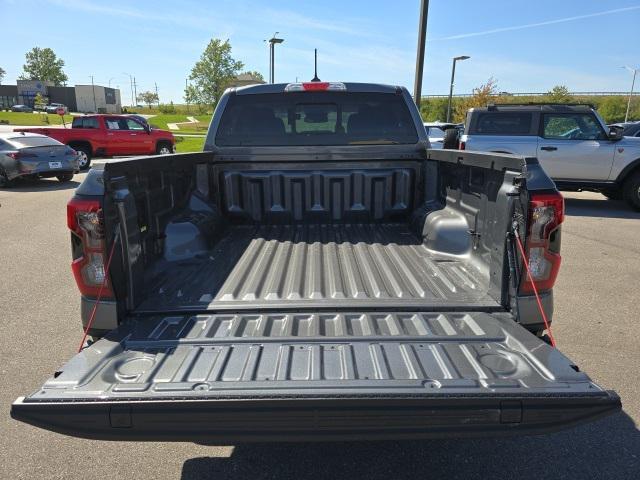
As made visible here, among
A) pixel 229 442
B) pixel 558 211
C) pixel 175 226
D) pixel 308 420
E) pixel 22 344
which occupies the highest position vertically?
pixel 558 211

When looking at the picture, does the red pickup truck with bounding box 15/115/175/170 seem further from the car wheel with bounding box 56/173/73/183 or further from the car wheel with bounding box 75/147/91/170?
the car wheel with bounding box 56/173/73/183

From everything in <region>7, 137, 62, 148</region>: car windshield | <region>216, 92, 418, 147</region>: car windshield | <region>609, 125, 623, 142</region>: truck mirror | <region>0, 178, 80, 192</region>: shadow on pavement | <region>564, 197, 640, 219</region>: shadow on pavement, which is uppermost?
<region>216, 92, 418, 147</region>: car windshield

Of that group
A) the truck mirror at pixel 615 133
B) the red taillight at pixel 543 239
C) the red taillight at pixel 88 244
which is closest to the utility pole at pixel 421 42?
the truck mirror at pixel 615 133

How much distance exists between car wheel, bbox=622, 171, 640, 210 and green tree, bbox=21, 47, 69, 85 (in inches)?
4350

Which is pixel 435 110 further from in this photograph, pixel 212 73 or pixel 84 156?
pixel 84 156

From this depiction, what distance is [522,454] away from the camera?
266 cm

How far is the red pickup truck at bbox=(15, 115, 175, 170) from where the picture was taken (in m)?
17.6

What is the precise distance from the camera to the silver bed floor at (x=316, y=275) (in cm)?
264

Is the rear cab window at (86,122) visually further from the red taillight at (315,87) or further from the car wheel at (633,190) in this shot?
the car wheel at (633,190)

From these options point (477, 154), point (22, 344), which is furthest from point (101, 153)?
point (477, 154)

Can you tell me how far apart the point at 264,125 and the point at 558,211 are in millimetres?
2756

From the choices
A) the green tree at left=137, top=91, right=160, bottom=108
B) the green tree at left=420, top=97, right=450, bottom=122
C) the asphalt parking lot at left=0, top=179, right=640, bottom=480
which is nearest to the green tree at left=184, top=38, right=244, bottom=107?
the green tree at left=420, top=97, right=450, bottom=122

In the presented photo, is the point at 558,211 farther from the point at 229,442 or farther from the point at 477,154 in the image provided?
the point at 229,442

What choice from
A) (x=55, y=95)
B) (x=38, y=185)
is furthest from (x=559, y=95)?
(x=55, y=95)
